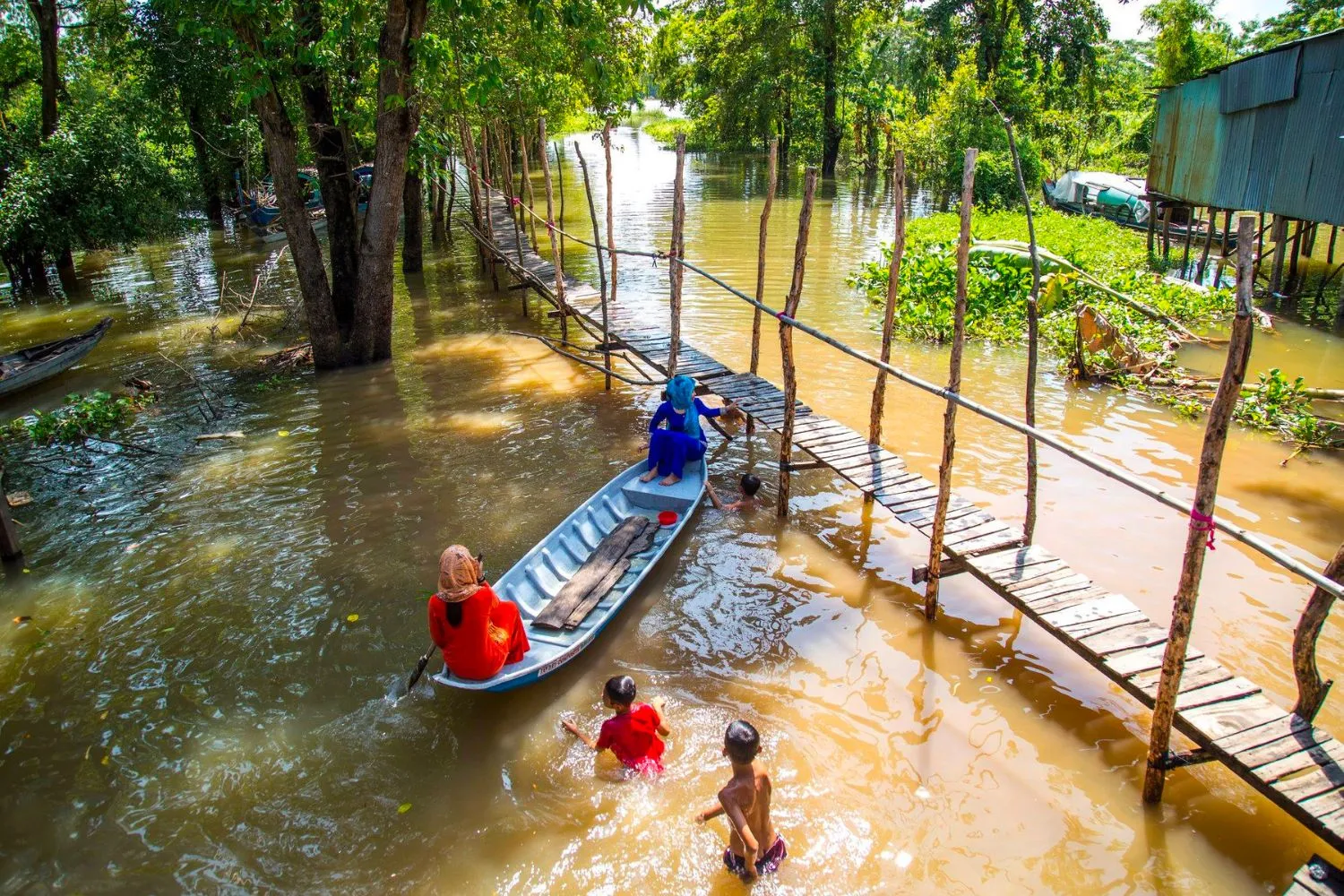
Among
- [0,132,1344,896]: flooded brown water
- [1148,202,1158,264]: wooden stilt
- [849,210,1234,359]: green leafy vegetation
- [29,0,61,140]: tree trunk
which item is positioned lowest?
[0,132,1344,896]: flooded brown water

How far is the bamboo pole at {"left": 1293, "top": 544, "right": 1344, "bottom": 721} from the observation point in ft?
12.6

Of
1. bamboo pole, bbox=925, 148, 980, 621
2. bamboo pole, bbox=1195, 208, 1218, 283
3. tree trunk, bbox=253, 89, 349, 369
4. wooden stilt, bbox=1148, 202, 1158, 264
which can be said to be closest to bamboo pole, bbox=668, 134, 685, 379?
Result: bamboo pole, bbox=925, 148, 980, 621

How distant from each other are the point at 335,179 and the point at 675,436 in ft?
25.2

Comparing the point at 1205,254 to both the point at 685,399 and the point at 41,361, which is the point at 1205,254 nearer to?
the point at 685,399

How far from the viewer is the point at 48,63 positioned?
15.1 metres

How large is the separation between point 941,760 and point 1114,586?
8.20ft

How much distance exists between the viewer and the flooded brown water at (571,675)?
4.17 meters

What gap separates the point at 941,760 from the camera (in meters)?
4.73

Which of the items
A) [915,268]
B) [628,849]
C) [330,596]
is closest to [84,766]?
[330,596]

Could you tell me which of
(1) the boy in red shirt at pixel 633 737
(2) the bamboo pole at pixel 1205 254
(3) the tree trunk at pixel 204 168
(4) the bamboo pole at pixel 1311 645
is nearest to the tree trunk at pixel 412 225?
(3) the tree trunk at pixel 204 168

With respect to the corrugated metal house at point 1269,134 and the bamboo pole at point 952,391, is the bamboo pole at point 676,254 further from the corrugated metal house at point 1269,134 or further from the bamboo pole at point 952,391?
the corrugated metal house at point 1269,134

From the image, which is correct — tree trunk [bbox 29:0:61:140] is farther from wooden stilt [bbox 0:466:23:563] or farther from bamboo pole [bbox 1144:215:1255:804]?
bamboo pole [bbox 1144:215:1255:804]

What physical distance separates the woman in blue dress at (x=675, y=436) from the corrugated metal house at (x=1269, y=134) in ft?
32.6

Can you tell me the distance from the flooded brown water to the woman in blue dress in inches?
23.3
